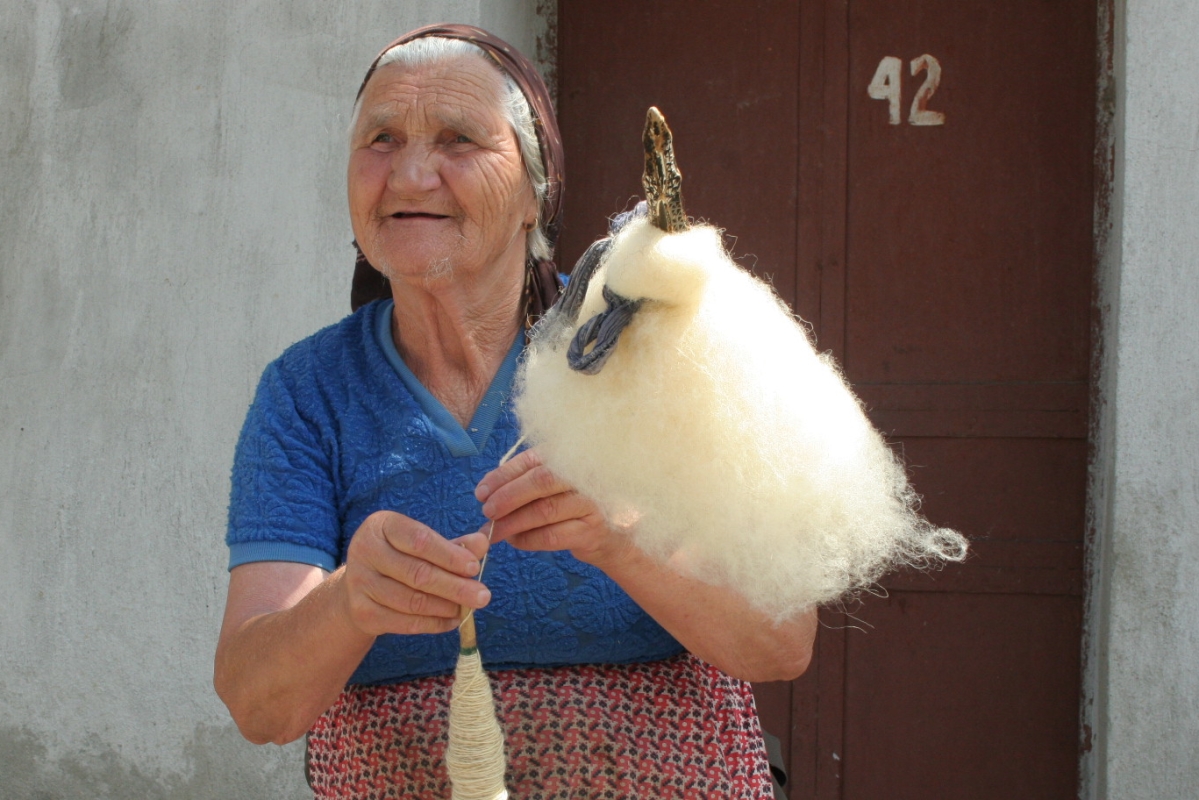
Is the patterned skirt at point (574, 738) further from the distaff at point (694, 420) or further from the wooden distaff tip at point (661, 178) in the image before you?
the wooden distaff tip at point (661, 178)

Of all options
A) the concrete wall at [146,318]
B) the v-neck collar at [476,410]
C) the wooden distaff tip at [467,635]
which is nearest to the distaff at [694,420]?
the wooden distaff tip at [467,635]

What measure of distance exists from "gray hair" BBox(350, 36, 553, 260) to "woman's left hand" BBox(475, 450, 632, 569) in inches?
26.1

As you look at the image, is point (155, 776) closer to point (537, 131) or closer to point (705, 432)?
A: point (537, 131)

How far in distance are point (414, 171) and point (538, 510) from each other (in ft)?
2.09

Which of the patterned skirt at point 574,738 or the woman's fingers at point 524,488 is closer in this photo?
the woman's fingers at point 524,488

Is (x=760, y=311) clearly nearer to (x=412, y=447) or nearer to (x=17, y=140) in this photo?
(x=412, y=447)

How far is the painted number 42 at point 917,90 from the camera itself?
3082 mm

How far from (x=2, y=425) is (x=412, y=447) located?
2591 mm

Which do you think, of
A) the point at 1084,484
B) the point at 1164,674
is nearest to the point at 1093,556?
the point at 1084,484

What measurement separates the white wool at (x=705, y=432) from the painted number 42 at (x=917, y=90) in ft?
7.08

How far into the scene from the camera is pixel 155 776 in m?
3.22

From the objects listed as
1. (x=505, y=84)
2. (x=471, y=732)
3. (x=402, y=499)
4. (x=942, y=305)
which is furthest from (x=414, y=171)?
(x=942, y=305)

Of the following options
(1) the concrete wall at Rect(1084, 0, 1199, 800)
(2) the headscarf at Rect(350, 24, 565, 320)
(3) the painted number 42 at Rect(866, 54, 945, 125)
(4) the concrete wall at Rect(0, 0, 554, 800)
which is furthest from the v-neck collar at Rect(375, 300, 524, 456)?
(3) the painted number 42 at Rect(866, 54, 945, 125)

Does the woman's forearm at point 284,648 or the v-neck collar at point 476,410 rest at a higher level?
the v-neck collar at point 476,410
